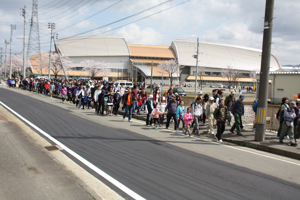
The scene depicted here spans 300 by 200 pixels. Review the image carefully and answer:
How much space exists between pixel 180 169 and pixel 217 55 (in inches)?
4199

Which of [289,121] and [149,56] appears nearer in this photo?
[289,121]

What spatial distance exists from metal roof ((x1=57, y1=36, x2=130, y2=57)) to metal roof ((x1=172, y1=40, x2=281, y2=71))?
2137 centimetres

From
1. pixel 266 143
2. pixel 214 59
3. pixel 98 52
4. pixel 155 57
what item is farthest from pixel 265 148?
pixel 214 59

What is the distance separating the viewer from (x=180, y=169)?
635 cm

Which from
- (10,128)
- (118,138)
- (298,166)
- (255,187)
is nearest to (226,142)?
(298,166)

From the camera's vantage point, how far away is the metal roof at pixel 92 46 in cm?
10006

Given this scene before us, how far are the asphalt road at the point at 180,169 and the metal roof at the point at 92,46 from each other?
94.5 metres

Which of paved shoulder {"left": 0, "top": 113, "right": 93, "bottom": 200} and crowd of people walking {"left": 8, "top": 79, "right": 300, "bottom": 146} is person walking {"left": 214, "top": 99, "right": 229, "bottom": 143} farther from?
paved shoulder {"left": 0, "top": 113, "right": 93, "bottom": 200}

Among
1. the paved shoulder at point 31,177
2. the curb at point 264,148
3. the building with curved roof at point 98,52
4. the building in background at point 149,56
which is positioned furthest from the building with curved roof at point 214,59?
the paved shoulder at point 31,177

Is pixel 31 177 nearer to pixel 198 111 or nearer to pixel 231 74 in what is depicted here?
pixel 198 111

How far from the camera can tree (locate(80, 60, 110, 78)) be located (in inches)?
3563

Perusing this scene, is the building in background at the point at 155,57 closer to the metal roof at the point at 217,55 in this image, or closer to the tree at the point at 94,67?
the metal roof at the point at 217,55

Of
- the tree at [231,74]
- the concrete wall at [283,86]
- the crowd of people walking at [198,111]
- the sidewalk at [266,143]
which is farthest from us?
the tree at [231,74]

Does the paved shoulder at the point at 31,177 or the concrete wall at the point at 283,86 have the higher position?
the concrete wall at the point at 283,86
